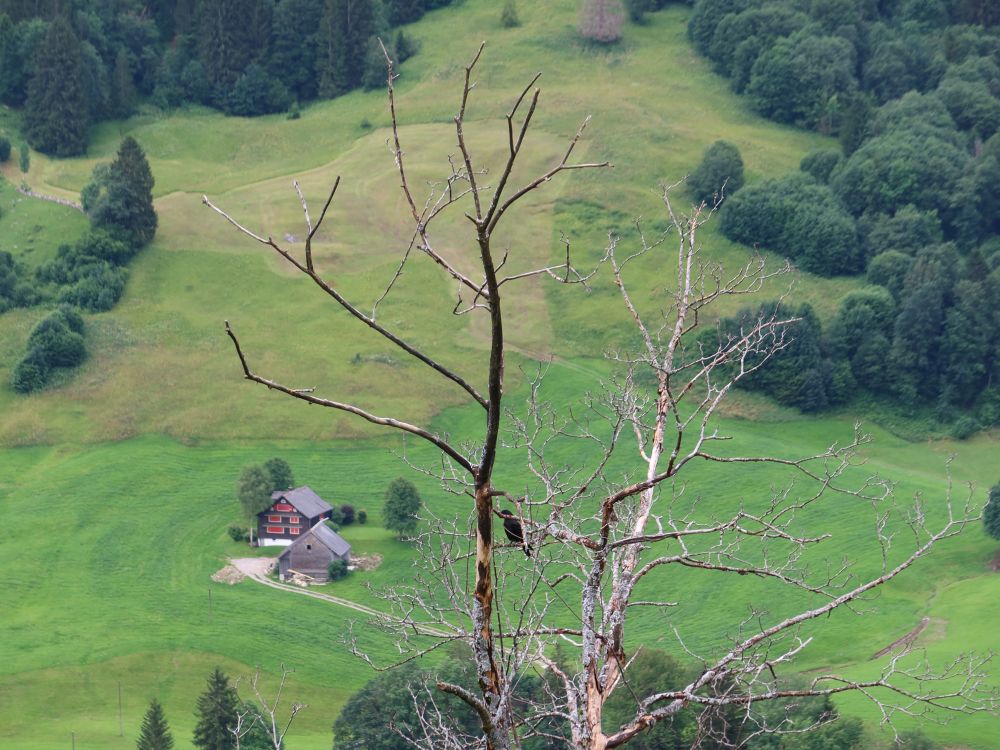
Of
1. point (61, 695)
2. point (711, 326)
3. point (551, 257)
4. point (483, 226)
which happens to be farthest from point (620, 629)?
point (551, 257)

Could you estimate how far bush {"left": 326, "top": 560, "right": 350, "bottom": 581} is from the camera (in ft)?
214

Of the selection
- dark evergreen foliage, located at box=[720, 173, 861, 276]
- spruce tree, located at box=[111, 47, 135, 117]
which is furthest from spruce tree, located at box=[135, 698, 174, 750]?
spruce tree, located at box=[111, 47, 135, 117]

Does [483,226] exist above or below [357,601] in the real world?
above

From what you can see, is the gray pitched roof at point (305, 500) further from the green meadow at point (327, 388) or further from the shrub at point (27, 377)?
the shrub at point (27, 377)

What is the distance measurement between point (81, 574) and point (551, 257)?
117 feet

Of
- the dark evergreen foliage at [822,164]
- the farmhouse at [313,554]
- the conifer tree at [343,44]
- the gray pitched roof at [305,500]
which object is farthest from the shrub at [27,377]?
the dark evergreen foliage at [822,164]

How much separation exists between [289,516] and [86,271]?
28073 mm

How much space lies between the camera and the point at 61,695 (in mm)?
57531

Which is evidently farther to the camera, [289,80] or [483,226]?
[289,80]

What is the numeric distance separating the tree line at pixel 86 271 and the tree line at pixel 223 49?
62.6ft

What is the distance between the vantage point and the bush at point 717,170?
95125 millimetres

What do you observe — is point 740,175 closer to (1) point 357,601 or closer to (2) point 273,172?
(2) point 273,172

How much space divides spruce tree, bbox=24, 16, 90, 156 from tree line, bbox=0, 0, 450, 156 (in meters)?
3.48

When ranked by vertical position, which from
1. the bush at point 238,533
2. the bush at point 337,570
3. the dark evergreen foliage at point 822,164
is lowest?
the bush at point 238,533
